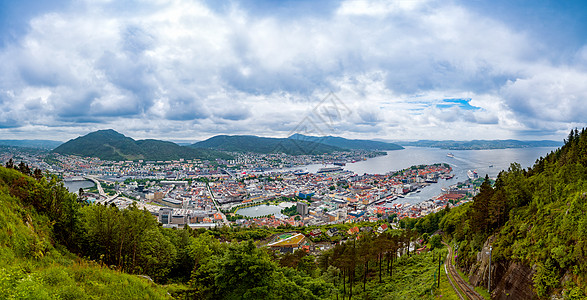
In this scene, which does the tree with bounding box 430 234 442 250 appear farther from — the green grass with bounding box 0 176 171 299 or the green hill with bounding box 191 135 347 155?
the green hill with bounding box 191 135 347 155

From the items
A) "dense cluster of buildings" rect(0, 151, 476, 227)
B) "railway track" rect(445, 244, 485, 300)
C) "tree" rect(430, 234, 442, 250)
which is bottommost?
"dense cluster of buildings" rect(0, 151, 476, 227)

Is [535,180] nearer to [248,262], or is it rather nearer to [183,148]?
[248,262]

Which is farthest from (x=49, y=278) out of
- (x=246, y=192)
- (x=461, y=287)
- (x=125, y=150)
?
(x=125, y=150)

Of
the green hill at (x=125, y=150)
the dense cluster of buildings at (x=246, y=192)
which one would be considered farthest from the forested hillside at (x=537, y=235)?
the green hill at (x=125, y=150)

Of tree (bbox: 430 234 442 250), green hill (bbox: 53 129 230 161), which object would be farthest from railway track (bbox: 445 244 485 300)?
green hill (bbox: 53 129 230 161)

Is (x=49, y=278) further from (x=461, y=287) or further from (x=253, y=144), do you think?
(x=253, y=144)

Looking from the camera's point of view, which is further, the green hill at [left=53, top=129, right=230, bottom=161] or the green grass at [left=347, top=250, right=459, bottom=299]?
the green hill at [left=53, top=129, right=230, bottom=161]

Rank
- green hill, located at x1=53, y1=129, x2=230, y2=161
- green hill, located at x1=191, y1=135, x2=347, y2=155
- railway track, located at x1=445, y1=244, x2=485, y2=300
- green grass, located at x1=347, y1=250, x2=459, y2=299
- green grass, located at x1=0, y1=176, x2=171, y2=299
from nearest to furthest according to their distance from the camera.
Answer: green grass, located at x1=0, y1=176, x2=171, y2=299 < railway track, located at x1=445, y1=244, x2=485, y2=300 < green grass, located at x1=347, y1=250, x2=459, y2=299 < green hill, located at x1=53, y1=129, x2=230, y2=161 < green hill, located at x1=191, y1=135, x2=347, y2=155
